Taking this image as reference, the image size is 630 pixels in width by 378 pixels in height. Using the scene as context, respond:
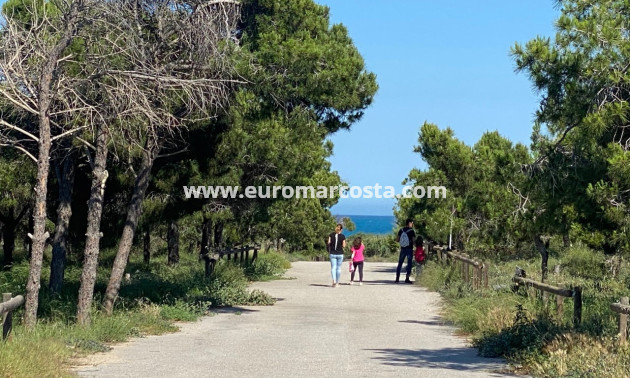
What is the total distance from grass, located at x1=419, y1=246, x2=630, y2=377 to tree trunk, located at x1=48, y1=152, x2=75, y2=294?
8044 millimetres

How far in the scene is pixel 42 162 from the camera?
537 inches

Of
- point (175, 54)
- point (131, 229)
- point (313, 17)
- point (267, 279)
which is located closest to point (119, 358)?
point (131, 229)

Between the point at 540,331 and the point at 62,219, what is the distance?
10385mm

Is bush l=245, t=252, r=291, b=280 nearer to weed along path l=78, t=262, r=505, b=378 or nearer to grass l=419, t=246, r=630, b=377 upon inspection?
weed along path l=78, t=262, r=505, b=378

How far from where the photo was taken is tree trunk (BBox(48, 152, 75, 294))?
62.2ft

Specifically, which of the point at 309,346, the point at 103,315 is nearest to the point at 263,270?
the point at 103,315

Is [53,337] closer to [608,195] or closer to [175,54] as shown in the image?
[175,54]

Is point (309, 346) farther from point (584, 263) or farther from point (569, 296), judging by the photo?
point (584, 263)

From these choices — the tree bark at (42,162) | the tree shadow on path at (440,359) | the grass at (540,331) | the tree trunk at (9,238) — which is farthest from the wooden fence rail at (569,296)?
the tree trunk at (9,238)

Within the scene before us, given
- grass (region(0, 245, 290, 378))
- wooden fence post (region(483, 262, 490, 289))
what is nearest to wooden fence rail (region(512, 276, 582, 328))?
wooden fence post (region(483, 262, 490, 289))

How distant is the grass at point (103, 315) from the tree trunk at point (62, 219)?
0.38 meters

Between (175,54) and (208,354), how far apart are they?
5.86m

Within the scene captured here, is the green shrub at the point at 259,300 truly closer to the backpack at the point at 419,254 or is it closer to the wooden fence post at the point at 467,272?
the wooden fence post at the point at 467,272

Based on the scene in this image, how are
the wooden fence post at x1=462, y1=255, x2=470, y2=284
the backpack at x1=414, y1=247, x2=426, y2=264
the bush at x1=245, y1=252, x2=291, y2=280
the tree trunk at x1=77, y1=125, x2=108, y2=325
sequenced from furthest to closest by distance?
1. the bush at x1=245, y1=252, x2=291, y2=280
2. the backpack at x1=414, y1=247, x2=426, y2=264
3. the wooden fence post at x1=462, y1=255, x2=470, y2=284
4. the tree trunk at x1=77, y1=125, x2=108, y2=325
